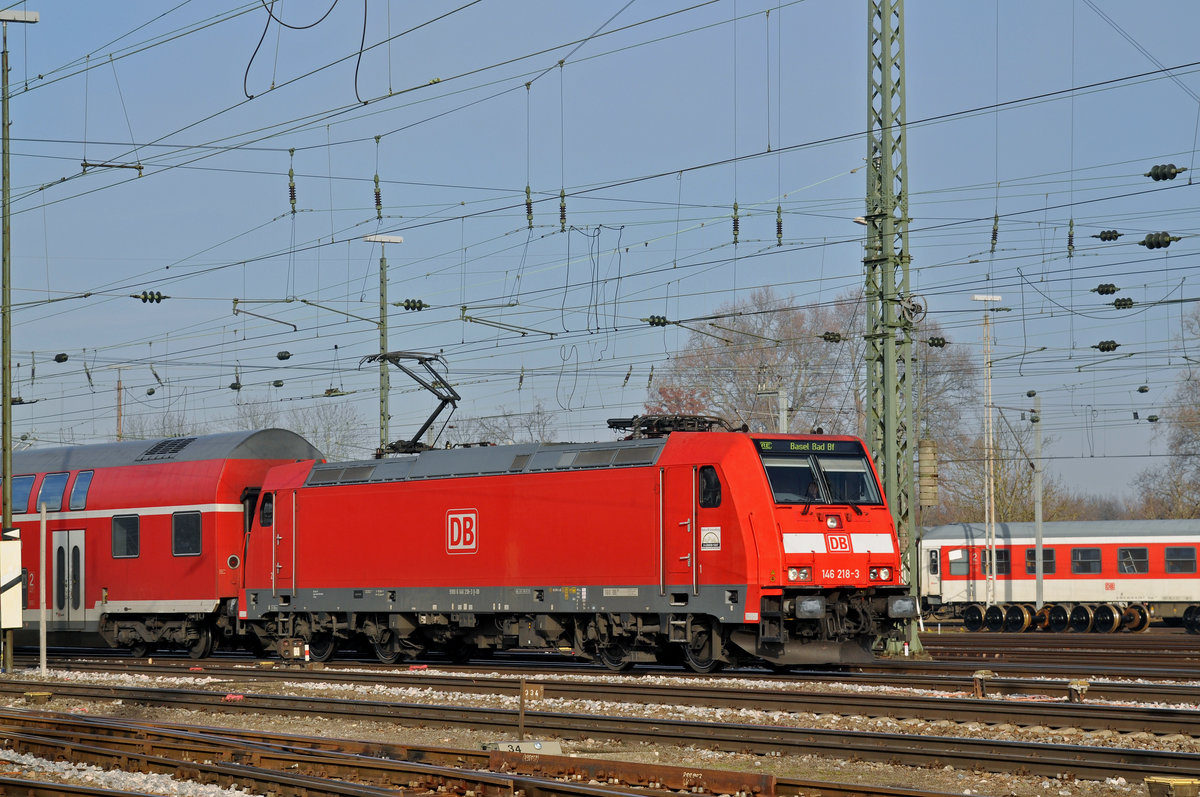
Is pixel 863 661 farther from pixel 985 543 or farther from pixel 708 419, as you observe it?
pixel 985 543

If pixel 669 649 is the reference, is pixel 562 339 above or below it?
above

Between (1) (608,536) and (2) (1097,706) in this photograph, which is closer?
(2) (1097,706)

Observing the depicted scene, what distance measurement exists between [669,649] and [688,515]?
A: 9.30 feet

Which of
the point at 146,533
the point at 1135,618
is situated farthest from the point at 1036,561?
the point at 146,533

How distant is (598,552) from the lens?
21.9 m

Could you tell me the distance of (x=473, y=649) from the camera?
2841 centimetres

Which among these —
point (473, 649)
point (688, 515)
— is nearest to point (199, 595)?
point (473, 649)

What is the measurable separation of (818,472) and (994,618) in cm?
2497

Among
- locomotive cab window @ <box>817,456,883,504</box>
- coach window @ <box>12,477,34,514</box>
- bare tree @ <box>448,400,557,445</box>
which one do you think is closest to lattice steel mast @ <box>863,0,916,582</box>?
locomotive cab window @ <box>817,456,883,504</box>

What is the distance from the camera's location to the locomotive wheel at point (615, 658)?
2206cm

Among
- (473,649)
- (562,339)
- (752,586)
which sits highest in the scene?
(562,339)

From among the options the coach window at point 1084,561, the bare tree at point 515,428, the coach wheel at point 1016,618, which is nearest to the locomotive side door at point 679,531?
the coach wheel at point 1016,618

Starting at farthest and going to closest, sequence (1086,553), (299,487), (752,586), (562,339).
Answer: (1086,553) < (562,339) < (299,487) < (752,586)

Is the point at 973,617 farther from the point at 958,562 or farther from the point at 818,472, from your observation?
the point at 818,472
